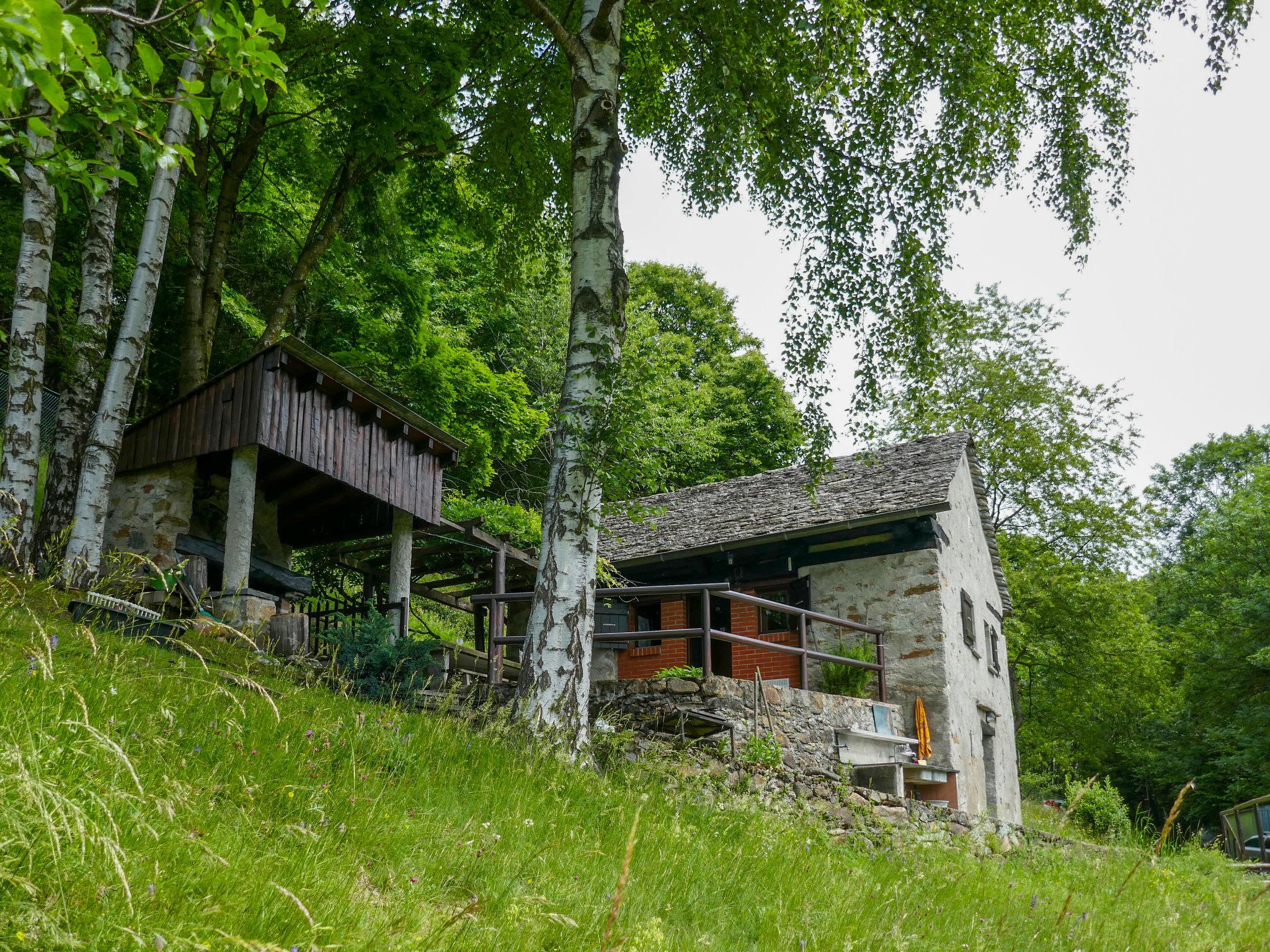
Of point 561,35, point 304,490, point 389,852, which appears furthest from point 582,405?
point 304,490

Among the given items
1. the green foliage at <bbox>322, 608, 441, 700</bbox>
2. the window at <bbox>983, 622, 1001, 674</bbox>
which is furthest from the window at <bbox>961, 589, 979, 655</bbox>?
the green foliage at <bbox>322, 608, 441, 700</bbox>

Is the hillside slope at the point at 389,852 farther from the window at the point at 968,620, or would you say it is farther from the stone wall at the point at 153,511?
the window at the point at 968,620

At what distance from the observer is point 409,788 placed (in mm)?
4125

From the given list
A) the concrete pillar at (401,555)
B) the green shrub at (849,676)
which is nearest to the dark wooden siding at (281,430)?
the concrete pillar at (401,555)

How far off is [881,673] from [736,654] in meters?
3.02

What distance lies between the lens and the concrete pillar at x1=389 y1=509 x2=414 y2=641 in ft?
46.2

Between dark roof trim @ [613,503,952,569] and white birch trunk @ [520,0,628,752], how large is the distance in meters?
7.29

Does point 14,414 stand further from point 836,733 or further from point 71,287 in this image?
point 836,733

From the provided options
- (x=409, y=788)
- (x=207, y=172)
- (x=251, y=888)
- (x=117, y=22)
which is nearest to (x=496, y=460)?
(x=207, y=172)

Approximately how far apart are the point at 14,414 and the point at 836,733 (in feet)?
30.7

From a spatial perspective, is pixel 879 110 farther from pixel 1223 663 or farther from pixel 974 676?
pixel 1223 663

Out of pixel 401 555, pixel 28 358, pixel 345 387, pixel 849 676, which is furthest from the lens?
pixel 401 555

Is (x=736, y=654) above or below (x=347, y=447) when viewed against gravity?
below

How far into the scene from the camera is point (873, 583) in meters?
14.5
